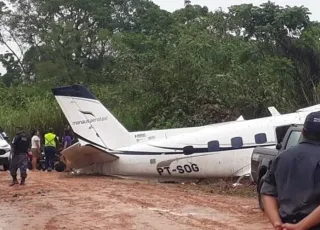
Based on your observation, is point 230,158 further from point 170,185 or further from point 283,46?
point 283,46

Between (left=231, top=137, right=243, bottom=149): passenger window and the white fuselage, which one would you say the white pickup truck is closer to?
the white fuselage

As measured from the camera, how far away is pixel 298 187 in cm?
410

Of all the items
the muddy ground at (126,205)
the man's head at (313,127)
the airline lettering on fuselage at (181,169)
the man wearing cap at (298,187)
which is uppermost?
the man's head at (313,127)

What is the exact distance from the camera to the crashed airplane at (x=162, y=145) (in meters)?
18.6

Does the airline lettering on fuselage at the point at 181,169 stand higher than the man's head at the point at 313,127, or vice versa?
the man's head at the point at 313,127

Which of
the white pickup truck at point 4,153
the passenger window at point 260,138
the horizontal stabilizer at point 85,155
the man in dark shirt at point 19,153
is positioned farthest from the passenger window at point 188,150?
the white pickup truck at point 4,153

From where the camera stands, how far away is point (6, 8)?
5350 centimetres

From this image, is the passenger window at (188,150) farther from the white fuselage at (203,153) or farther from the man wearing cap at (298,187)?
the man wearing cap at (298,187)

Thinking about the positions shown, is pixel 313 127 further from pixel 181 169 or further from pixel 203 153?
pixel 181 169

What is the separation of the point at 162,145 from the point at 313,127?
1496 cm

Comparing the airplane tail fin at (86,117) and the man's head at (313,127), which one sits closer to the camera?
the man's head at (313,127)

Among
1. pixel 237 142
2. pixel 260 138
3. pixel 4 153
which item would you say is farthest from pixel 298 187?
pixel 4 153

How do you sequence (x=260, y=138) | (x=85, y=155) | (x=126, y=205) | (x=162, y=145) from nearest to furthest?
(x=126, y=205) < (x=260, y=138) < (x=162, y=145) < (x=85, y=155)

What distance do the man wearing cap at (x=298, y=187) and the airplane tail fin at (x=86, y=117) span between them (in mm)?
16670
